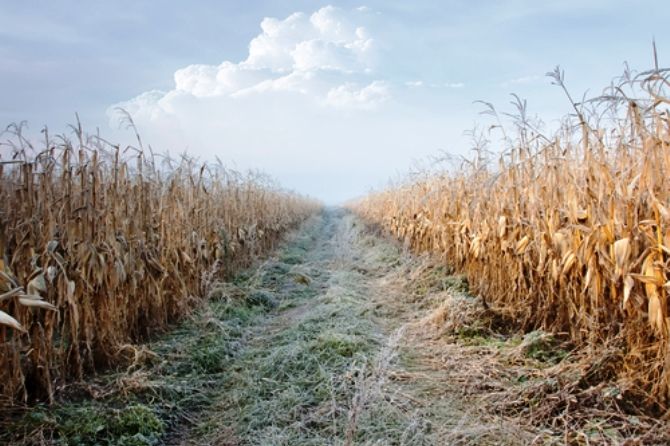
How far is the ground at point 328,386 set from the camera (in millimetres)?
2428

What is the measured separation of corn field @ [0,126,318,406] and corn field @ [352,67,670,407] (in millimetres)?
3206

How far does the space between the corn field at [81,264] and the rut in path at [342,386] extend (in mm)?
948

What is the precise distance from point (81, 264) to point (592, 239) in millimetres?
3386

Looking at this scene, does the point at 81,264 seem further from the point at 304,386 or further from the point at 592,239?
the point at 592,239

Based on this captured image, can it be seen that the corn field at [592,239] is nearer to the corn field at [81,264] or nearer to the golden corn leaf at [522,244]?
the golden corn leaf at [522,244]

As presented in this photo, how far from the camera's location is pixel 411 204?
8922mm

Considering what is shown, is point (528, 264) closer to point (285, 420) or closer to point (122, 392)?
point (285, 420)

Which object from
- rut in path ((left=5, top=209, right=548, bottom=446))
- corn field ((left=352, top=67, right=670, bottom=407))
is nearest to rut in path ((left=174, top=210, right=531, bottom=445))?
rut in path ((left=5, top=209, right=548, bottom=446))

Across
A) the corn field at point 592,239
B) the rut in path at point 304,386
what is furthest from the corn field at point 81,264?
the corn field at point 592,239

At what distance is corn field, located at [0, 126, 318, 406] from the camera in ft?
8.73

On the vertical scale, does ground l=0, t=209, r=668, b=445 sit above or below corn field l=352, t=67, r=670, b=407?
below

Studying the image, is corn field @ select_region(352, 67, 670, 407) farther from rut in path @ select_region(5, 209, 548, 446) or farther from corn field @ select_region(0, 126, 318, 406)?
corn field @ select_region(0, 126, 318, 406)

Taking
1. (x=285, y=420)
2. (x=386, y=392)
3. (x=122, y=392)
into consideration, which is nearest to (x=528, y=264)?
(x=386, y=392)

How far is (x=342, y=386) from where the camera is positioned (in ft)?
9.46
